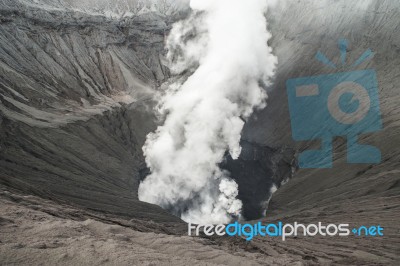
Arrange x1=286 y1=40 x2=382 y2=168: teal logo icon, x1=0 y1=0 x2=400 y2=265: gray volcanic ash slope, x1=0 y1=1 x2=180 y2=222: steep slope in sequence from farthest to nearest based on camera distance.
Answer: x1=286 y1=40 x2=382 y2=168: teal logo icon, x1=0 y1=1 x2=180 y2=222: steep slope, x1=0 y1=0 x2=400 y2=265: gray volcanic ash slope

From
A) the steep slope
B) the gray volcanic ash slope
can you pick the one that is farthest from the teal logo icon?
the steep slope

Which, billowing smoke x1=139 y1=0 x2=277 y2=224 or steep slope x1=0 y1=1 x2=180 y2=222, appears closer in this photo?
steep slope x1=0 y1=1 x2=180 y2=222

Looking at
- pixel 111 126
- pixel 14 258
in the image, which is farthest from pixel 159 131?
pixel 14 258

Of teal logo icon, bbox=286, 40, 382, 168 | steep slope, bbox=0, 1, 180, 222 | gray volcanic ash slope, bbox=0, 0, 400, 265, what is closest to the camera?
gray volcanic ash slope, bbox=0, 0, 400, 265

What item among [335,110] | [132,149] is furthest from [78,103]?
[335,110]

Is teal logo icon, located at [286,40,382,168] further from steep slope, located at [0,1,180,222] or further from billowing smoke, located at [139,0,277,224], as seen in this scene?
steep slope, located at [0,1,180,222]

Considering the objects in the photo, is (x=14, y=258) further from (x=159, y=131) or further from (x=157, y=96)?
(x=157, y=96)
